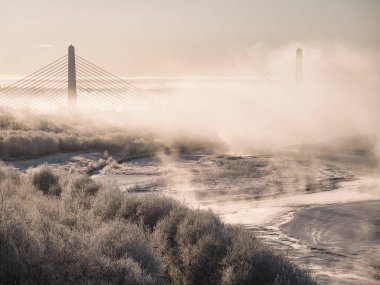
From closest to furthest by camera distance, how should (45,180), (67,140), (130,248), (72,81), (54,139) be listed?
(130,248)
(45,180)
(54,139)
(67,140)
(72,81)

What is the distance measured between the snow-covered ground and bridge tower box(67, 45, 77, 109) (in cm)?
1855

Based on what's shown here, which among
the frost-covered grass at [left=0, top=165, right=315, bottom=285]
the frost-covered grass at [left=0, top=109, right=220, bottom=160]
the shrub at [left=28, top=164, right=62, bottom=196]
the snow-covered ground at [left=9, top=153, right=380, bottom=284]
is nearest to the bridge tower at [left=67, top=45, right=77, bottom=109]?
the frost-covered grass at [left=0, top=109, right=220, bottom=160]

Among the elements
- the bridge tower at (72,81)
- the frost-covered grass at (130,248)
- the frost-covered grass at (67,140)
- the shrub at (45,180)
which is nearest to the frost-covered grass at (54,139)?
the frost-covered grass at (67,140)

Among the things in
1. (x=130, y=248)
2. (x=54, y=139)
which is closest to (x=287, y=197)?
(x=130, y=248)

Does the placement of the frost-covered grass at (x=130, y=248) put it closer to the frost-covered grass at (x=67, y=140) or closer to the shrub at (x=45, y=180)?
the shrub at (x=45, y=180)

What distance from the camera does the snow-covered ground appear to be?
11.2 m

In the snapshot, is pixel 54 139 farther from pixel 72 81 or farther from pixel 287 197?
pixel 72 81

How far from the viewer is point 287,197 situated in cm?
1756

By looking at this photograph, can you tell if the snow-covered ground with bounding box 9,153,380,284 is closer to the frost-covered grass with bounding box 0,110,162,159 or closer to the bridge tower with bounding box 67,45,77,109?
the frost-covered grass with bounding box 0,110,162,159

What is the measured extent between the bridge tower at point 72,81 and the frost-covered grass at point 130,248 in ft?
109

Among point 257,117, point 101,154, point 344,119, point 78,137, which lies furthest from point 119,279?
point 344,119

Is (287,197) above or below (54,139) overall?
below

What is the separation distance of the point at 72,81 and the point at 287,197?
3073cm

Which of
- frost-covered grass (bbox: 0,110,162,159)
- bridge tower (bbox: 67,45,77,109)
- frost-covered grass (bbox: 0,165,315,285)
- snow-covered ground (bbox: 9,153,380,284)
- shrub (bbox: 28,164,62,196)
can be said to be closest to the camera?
frost-covered grass (bbox: 0,165,315,285)
